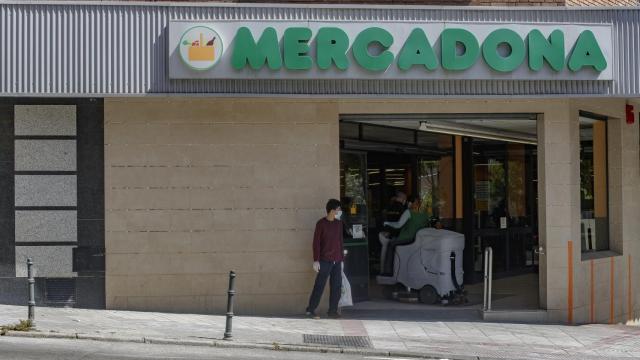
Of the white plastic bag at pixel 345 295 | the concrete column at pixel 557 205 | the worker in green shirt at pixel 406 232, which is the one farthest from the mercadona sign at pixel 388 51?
the worker in green shirt at pixel 406 232

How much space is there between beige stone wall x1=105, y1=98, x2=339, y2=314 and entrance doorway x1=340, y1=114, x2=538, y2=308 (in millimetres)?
1834

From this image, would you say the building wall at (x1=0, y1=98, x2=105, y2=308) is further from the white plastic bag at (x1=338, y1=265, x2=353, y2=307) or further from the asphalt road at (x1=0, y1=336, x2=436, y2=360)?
the white plastic bag at (x1=338, y1=265, x2=353, y2=307)

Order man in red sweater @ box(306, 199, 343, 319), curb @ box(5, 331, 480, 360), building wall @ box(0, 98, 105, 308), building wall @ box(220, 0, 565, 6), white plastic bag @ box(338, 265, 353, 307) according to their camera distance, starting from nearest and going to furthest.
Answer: curb @ box(5, 331, 480, 360) → man in red sweater @ box(306, 199, 343, 319) → building wall @ box(0, 98, 105, 308) → white plastic bag @ box(338, 265, 353, 307) → building wall @ box(220, 0, 565, 6)

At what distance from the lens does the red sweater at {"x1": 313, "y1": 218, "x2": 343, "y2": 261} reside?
47.2 feet

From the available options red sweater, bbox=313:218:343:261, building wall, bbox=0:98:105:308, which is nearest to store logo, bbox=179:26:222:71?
building wall, bbox=0:98:105:308

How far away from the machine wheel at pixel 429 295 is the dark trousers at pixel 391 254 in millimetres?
980

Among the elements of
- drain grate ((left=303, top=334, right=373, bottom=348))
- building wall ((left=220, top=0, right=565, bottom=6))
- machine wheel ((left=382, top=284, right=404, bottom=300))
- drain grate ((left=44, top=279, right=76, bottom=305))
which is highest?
building wall ((left=220, top=0, right=565, bottom=6))

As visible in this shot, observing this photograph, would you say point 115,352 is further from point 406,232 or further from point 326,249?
point 406,232

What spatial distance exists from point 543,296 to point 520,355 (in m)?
3.44

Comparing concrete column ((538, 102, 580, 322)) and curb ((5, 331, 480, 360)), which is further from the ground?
concrete column ((538, 102, 580, 322))

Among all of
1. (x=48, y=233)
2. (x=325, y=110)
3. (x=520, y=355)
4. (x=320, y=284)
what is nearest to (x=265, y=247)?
(x=320, y=284)

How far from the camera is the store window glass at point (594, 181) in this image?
674 inches

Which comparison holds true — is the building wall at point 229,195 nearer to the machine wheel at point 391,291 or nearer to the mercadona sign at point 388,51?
the mercadona sign at point 388,51

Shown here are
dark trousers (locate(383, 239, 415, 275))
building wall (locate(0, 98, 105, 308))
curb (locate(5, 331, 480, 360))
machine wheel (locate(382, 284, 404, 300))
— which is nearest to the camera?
curb (locate(5, 331, 480, 360))
